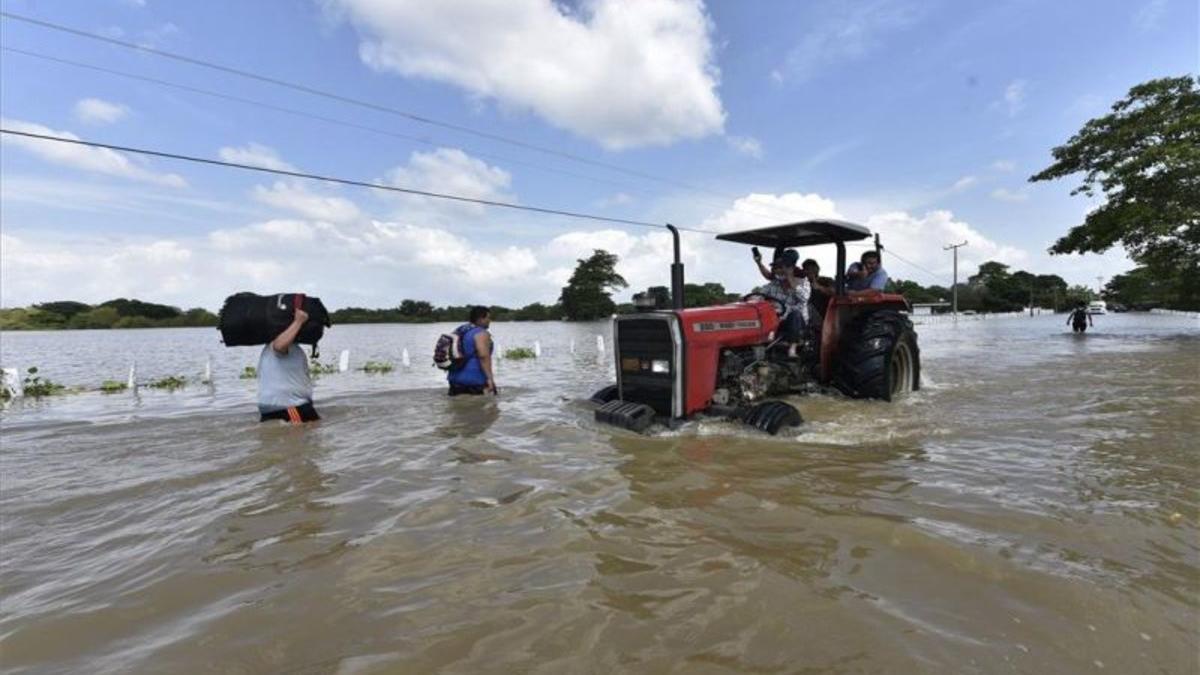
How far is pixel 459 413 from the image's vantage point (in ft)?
22.3

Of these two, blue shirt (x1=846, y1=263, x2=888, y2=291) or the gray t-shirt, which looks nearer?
the gray t-shirt

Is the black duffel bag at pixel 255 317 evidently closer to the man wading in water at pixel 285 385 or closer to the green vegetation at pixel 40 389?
the man wading in water at pixel 285 385

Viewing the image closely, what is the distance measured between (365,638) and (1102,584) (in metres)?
2.72

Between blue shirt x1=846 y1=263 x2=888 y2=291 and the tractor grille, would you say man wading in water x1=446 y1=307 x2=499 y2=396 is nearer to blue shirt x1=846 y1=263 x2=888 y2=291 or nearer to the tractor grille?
the tractor grille

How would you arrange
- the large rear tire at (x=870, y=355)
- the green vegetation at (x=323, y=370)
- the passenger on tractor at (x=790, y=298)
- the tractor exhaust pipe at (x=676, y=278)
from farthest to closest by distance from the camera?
the green vegetation at (x=323, y=370) → the large rear tire at (x=870, y=355) → the passenger on tractor at (x=790, y=298) → the tractor exhaust pipe at (x=676, y=278)

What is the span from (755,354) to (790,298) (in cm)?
85

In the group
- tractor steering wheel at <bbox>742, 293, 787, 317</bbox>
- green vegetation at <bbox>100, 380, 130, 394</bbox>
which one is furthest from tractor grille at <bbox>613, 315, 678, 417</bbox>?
green vegetation at <bbox>100, 380, 130, 394</bbox>

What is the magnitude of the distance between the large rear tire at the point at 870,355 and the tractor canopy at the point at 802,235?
→ 1026 millimetres

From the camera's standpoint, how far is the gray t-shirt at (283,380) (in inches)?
235

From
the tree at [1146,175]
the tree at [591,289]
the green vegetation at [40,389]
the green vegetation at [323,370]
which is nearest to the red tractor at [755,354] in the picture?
the green vegetation at [323,370]

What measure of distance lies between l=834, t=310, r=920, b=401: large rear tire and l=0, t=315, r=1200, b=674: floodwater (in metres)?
0.92

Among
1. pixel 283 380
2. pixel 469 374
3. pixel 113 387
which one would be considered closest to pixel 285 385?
pixel 283 380

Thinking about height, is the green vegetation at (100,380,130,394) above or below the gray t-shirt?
below

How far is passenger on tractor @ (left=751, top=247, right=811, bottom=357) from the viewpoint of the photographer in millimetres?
6312
